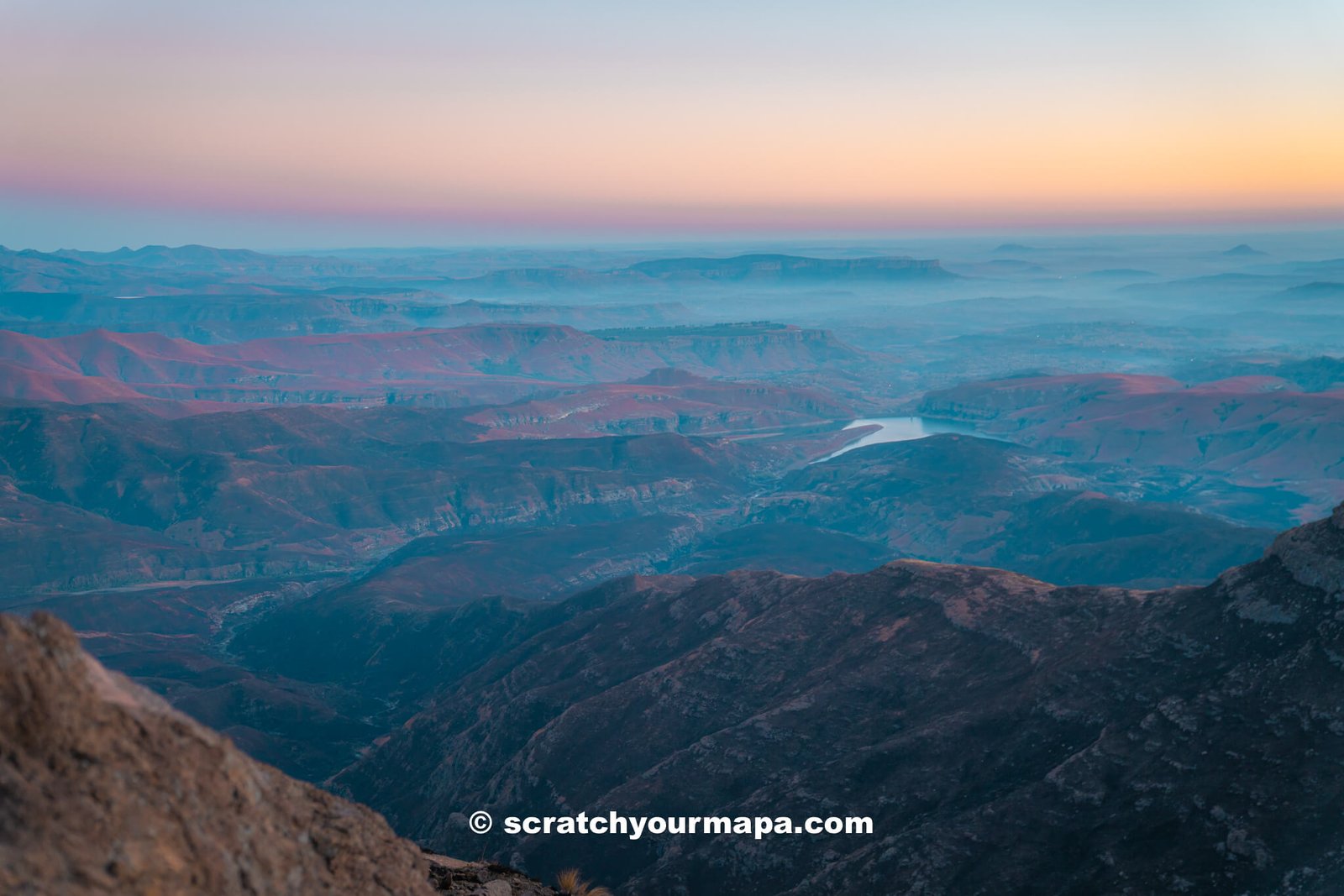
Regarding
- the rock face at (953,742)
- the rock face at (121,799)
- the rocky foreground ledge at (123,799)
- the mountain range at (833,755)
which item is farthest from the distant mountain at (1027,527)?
the rock face at (121,799)

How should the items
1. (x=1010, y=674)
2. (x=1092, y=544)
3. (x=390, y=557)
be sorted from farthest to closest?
(x=390, y=557), (x=1092, y=544), (x=1010, y=674)


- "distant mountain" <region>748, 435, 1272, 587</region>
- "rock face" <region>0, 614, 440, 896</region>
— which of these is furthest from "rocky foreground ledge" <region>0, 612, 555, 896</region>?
"distant mountain" <region>748, 435, 1272, 587</region>

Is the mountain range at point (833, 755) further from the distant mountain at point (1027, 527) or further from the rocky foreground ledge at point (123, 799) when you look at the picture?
the distant mountain at point (1027, 527)

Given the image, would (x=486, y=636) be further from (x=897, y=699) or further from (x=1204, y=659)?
(x=1204, y=659)

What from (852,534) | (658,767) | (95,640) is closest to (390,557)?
(95,640)

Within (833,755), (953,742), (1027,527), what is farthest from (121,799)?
(1027,527)

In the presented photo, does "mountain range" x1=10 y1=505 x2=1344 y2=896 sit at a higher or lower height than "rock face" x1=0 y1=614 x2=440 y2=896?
lower

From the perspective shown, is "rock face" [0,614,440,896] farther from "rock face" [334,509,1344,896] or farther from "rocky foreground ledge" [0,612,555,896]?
"rock face" [334,509,1344,896]
